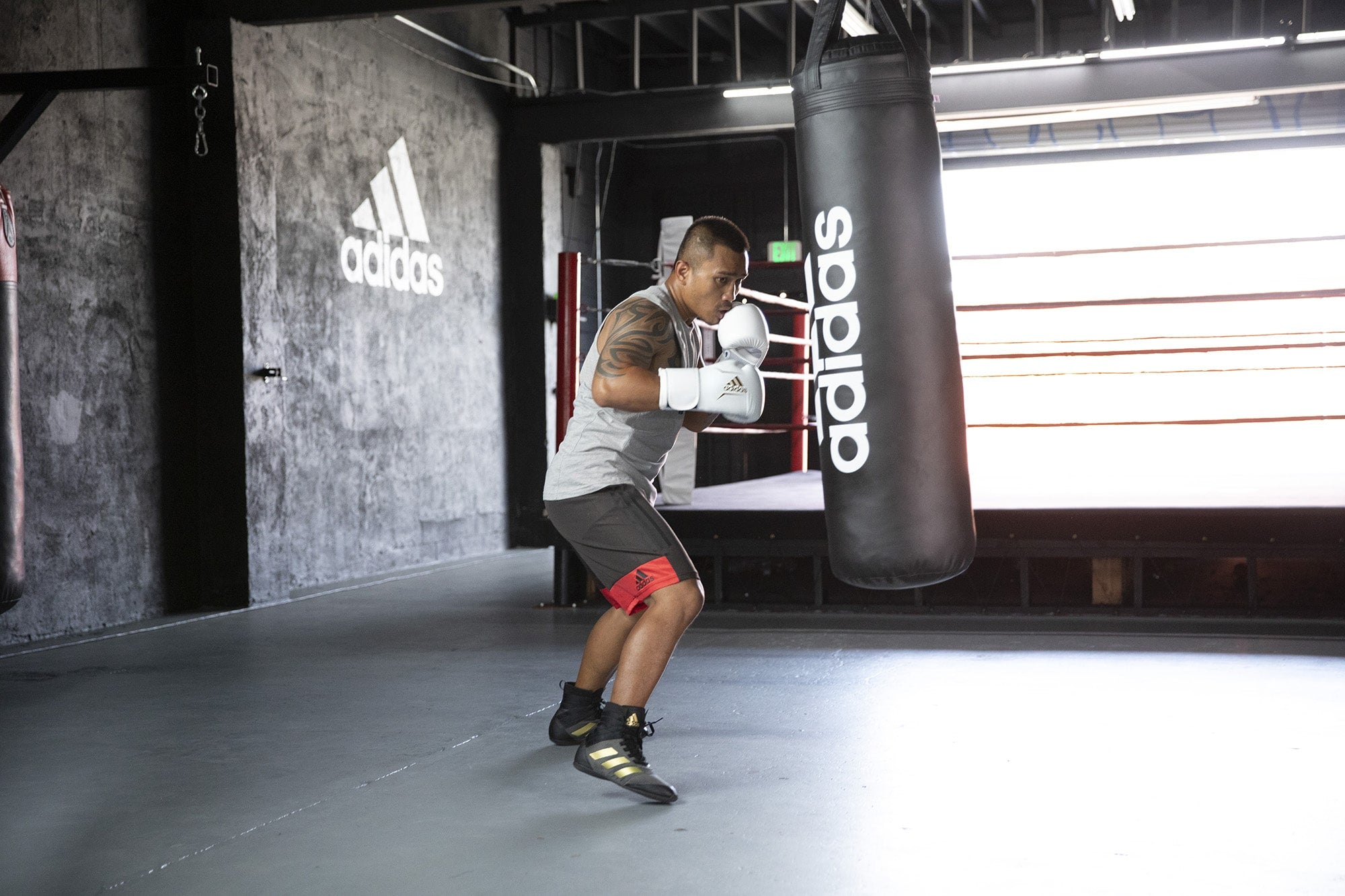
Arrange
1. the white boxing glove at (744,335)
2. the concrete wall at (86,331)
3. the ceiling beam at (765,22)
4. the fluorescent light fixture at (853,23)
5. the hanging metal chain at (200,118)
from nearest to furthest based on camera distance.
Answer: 1. the white boxing glove at (744,335)
2. the hanging metal chain at (200,118)
3. the concrete wall at (86,331)
4. the fluorescent light fixture at (853,23)
5. the ceiling beam at (765,22)

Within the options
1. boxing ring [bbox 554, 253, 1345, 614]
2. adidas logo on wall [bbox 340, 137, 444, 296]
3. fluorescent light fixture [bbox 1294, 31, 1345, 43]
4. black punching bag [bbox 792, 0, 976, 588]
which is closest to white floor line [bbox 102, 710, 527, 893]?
black punching bag [bbox 792, 0, 976, 588]

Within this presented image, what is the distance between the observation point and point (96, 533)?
4.98 metres

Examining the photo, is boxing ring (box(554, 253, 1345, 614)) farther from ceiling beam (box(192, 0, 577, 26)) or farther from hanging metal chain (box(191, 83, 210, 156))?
hanging metal chain (box(191, 83, 210, 156))

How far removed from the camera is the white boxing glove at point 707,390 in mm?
2506

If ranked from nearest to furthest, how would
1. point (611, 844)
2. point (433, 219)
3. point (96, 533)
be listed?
point (611, 844)
point (96, 533)
point (433, 219)

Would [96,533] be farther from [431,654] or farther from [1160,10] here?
[1160,10]

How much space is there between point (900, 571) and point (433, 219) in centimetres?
559

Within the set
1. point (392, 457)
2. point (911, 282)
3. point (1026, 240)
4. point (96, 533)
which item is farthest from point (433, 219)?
point (911, 282)

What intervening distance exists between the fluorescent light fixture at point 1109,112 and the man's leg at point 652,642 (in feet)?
15.2

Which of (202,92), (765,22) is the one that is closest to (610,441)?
(202,92)

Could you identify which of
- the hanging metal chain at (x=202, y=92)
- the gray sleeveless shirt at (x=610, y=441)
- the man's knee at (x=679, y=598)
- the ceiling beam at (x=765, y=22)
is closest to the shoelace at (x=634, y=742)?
the man's knee at (x=679, y=598)

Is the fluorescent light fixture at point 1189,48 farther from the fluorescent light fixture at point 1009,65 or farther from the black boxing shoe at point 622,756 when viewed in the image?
the black boxing shoe at point 622,756

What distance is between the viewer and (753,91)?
6.92 meters

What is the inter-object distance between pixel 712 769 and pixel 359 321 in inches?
178
